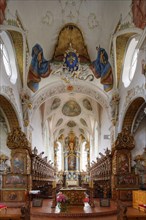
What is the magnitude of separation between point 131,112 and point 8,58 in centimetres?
778

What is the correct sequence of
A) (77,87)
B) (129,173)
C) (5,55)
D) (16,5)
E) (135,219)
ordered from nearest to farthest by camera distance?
(135,219), (16,5), (5,55), (129,173), (77,87)

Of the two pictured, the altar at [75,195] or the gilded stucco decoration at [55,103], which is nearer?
the altar at [75,195]

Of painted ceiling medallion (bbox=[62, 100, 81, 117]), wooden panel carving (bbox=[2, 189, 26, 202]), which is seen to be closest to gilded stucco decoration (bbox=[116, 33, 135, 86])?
wooden panel carving (bbox=[2, 189, 26, 202])

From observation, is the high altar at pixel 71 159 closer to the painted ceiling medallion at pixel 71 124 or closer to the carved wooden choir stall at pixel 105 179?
the painted ceiling medallion at pixel 71 124

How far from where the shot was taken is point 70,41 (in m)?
17.3

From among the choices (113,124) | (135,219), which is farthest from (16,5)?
(135,219)

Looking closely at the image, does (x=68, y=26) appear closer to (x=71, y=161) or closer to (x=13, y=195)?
(x=13, y=195)

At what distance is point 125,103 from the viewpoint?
16.5 metres

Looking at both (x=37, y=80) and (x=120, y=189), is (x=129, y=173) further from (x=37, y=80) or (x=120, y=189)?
(x=37, y=80)

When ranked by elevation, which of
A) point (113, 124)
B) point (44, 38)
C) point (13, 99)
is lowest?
point (113, 124)

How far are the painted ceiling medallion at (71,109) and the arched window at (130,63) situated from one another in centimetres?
1082

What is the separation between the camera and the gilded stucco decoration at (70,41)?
16531 millimetres

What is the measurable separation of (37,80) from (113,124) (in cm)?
562

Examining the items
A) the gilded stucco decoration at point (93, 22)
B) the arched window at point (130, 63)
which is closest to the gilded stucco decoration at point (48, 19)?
the gilded stucco decoration at point (93, 22)
